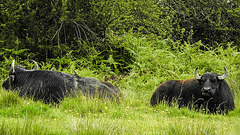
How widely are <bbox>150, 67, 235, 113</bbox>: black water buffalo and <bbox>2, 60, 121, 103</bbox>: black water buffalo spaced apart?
158 centimetres

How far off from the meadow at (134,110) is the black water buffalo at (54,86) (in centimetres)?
63

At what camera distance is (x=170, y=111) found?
8.18 m

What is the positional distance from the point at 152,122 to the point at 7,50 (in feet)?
34.2

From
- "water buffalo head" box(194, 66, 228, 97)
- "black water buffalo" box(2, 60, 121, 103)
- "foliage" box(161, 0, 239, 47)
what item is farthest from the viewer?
"foliage" box(161, 0, 239, 47)

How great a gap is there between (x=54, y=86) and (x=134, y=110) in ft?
8.73

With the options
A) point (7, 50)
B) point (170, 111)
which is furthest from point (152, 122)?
point (7, 50)

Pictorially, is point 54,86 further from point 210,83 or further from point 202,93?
point 210,83

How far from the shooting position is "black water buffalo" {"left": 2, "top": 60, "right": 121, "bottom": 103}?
9.45 m

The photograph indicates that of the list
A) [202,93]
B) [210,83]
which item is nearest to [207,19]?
[210,83]

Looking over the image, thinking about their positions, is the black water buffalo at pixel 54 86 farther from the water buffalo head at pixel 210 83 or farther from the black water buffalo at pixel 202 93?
the water buffalo head at pixel 210 83

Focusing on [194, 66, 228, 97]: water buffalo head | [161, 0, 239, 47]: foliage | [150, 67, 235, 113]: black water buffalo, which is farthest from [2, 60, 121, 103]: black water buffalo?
[161, 0, 239, 47]: foliage

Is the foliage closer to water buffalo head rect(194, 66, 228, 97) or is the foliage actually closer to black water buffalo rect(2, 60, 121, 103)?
water buffalo head rect(194, 66, 228, 97)

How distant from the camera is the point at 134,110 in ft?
27.9

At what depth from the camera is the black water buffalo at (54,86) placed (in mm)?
9453
